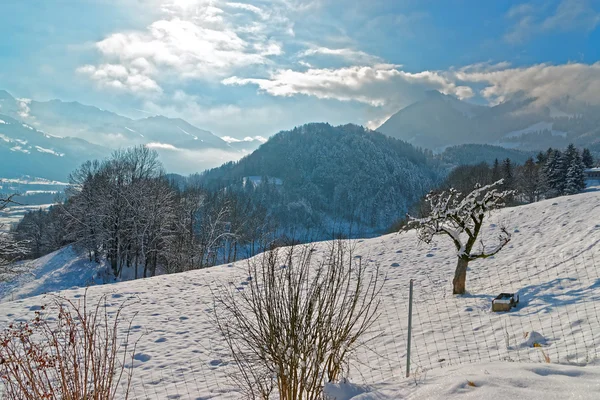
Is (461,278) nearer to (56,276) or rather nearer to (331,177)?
(56,276)

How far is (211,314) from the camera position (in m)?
11.7

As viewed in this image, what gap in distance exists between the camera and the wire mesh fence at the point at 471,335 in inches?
242

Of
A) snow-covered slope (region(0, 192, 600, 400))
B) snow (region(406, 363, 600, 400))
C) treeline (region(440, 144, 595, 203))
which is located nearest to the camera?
snow (region(406, 363, 600, 400))

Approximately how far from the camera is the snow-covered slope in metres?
4.58

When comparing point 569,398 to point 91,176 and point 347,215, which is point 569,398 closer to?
point 91,176

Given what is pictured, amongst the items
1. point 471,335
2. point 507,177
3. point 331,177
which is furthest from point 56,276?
point 331,177

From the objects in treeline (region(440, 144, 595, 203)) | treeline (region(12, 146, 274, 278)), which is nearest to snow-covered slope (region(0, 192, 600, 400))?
treeline (region(12, 146, 274, 278))

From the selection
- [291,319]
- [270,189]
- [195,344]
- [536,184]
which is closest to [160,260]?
[195,344]

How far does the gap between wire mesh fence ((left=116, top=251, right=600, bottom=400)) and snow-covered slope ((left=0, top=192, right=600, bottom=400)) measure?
2 cm

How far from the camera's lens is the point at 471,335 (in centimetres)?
751

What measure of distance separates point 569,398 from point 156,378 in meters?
6.62

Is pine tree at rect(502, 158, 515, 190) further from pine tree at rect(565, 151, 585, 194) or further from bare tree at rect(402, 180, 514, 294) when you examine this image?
bare tree at rect(402, 180, 514, 294)

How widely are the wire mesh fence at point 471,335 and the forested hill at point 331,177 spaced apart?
104 m

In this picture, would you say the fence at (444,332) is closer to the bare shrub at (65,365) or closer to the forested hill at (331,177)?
the bare shrub at (65,365)
